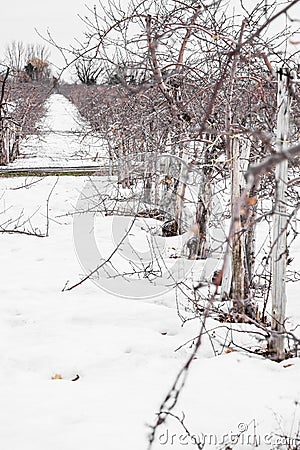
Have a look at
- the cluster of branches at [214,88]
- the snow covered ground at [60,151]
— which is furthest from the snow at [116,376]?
the snow covered ground at [60,151]

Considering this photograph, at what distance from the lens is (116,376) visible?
2.67 meters

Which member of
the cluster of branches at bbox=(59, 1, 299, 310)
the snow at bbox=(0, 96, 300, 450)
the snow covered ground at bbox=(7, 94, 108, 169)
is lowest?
the snow at bbox=(0, 96, 300, 450)

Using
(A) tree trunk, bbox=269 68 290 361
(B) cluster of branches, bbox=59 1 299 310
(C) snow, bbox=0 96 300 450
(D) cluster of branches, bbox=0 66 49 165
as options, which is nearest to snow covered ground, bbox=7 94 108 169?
(D) cluster of branches, bbox=0 66 49 165

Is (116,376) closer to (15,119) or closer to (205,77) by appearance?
(205,77)

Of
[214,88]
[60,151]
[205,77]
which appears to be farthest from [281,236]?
[60,151]

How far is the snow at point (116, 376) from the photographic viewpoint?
2.12m

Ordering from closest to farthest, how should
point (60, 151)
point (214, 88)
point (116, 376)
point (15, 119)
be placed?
point (116, 376)
point (214, 88)
point (15, 119)
point (60, 151)

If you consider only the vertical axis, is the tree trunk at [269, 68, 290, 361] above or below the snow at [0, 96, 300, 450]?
above

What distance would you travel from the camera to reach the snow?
2119 millimetres

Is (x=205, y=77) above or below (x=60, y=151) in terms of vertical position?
above

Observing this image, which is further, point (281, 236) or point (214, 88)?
point (214, 88)

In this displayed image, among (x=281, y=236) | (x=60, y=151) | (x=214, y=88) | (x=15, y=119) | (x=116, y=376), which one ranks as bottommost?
(x=116, y=376)

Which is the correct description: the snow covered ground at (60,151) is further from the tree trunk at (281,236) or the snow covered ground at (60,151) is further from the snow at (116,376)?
the tree trunk at (281,236)

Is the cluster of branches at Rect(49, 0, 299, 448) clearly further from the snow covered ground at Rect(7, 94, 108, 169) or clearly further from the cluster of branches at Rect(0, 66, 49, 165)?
the cluster of branches at Rect(0, 66, 49, 165)
